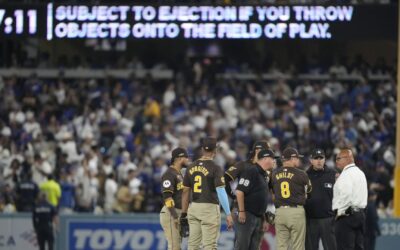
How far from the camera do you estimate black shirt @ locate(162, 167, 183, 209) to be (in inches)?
667

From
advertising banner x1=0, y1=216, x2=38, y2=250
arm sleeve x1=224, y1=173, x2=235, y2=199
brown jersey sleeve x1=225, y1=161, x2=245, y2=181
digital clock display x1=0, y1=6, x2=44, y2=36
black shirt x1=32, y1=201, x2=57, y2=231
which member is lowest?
advertising banner x1=0, y1=216, x2=38, y2=250

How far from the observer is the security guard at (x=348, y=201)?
658 inches

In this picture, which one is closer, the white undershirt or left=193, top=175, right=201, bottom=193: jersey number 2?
left=193, top=175, right=201, bottom=193: jersey number 2

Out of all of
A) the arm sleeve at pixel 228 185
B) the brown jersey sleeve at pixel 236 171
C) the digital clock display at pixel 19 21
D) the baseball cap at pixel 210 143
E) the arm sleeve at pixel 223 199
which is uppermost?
the digital clock display at pixel 19 21

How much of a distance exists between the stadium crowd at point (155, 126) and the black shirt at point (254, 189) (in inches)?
323

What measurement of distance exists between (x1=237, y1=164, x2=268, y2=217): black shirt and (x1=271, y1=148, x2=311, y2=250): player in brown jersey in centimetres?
23

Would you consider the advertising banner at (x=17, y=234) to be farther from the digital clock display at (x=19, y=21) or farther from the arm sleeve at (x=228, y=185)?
the arm sleeve at (x=228, y=185)

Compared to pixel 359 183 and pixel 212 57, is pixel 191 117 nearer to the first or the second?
pixel 212 57

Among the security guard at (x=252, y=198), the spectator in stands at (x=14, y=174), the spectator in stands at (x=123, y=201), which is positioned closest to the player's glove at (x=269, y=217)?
the security guard at (x=252, y=198)

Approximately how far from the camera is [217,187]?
16.4 metres

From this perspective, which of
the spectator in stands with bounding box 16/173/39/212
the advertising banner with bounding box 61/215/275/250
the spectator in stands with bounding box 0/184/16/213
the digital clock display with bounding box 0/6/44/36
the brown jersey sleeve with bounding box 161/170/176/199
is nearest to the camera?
the brown jersey sleeve with bounding box 161/170/176/199

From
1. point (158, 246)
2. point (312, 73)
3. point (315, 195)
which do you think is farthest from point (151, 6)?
point (312, 73)

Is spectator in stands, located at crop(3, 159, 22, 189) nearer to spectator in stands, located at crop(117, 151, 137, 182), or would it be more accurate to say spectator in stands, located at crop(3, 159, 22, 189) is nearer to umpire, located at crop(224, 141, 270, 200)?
spectator in stands, located at crop(117, 151, 137, 182)

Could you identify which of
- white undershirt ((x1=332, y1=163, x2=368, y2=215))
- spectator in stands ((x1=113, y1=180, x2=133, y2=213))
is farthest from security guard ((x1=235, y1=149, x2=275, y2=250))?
spectator in stands ((x1=113, y1=180, x2=133, y2=213))
